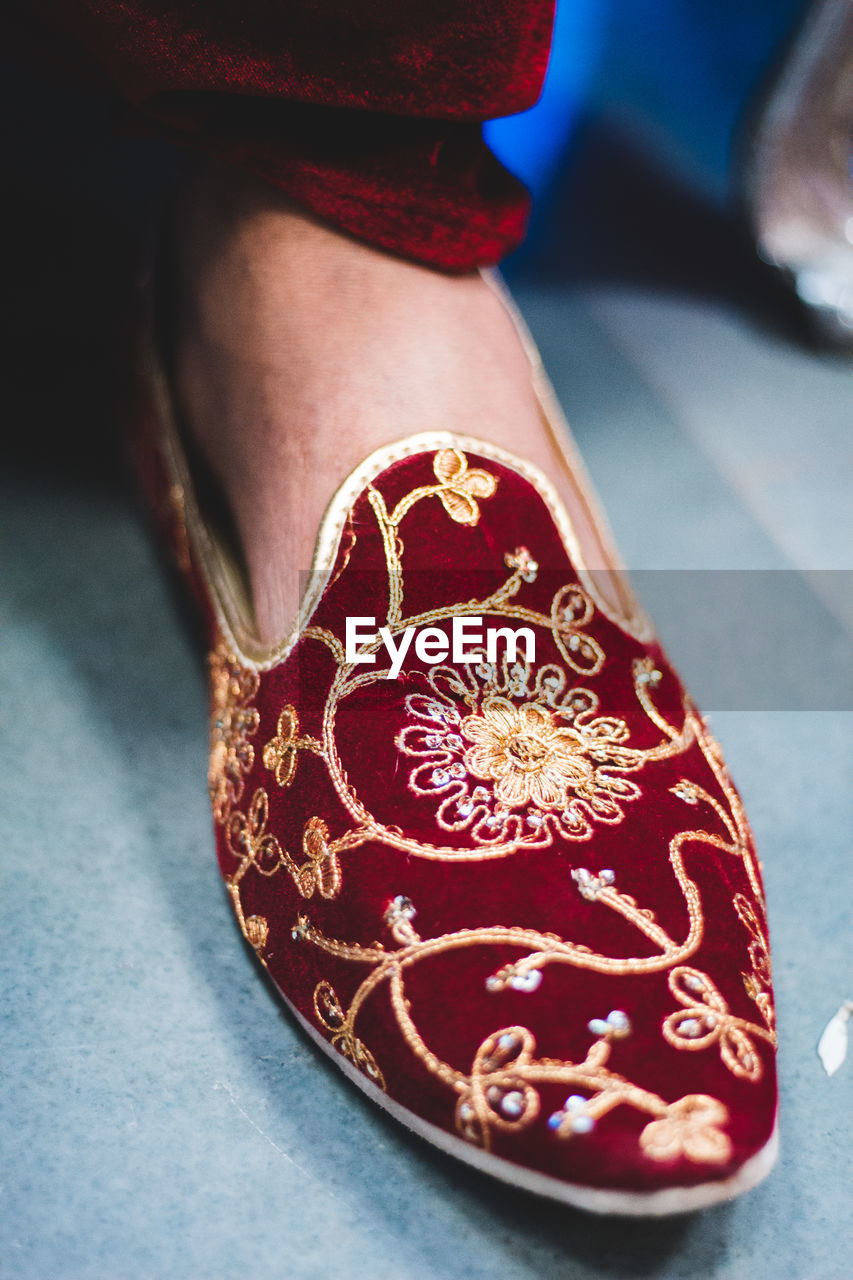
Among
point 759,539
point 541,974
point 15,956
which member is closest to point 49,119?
point 759,539

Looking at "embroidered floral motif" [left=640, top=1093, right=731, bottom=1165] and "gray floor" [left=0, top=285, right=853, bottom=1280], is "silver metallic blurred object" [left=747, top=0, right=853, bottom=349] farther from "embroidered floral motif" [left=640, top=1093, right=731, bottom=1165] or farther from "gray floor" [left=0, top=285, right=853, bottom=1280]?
"embroidered floral motif" [left=640, top=1093, right=731, bottom=1165]

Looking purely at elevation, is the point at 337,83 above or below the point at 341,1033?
above

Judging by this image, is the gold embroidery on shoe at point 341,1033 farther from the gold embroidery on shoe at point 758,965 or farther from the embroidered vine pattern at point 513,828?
the gold embroidery on shoe at point 758,965

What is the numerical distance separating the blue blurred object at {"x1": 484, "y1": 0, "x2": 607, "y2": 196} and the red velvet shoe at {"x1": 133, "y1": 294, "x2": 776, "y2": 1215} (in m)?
1.00

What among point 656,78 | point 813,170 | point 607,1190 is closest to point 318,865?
point 607,1190

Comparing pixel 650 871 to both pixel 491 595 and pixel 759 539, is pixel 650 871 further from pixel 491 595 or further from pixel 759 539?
pixel 759 539

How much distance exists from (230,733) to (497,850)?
18 centimetres

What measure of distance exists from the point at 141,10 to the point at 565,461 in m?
0.32

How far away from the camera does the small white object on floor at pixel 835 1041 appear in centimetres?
46

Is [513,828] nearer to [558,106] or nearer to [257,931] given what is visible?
[257,931]

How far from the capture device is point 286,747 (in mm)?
482

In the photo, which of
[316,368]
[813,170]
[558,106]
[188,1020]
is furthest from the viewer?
[558,106]

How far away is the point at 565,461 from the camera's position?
2.01 feet

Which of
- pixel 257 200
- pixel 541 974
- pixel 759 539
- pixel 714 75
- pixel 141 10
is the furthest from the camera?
pixel 714 75
